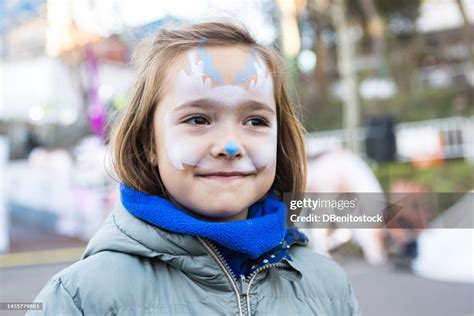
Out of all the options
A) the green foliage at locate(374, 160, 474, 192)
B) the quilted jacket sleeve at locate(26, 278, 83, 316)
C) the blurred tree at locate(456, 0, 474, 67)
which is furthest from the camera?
the blurred tree at locate(456, 0, 474, 67)

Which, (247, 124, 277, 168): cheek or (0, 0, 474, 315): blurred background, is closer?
(247, 124, 277, 168): cheek

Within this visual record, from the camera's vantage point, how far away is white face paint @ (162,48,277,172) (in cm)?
112

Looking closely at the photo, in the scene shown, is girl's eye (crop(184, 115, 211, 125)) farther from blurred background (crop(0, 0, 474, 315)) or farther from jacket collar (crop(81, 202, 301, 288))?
blurred background (crop(0, 0, 474, 315))

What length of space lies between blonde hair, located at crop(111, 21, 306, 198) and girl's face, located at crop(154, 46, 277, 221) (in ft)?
0.09

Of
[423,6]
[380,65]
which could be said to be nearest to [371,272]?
[380,65]

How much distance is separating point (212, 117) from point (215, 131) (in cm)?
3

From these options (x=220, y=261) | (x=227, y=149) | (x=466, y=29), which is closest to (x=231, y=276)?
(x=220, y=261)

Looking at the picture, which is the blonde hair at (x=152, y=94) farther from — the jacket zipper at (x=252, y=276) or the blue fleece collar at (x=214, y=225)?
the jacket zipper at (x=252, y=276)

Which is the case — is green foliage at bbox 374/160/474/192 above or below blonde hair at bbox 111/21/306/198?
below

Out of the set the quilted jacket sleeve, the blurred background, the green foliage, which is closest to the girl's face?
the quilted jacket sleeve

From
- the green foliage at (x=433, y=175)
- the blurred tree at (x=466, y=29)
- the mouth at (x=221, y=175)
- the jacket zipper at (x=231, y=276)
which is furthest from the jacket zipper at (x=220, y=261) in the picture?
the blurred tree at (x=466, y=29)

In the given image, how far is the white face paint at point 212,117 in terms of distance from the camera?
1.12m

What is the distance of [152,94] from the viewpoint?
1.19 metres

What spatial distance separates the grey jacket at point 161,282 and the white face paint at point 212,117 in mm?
178
